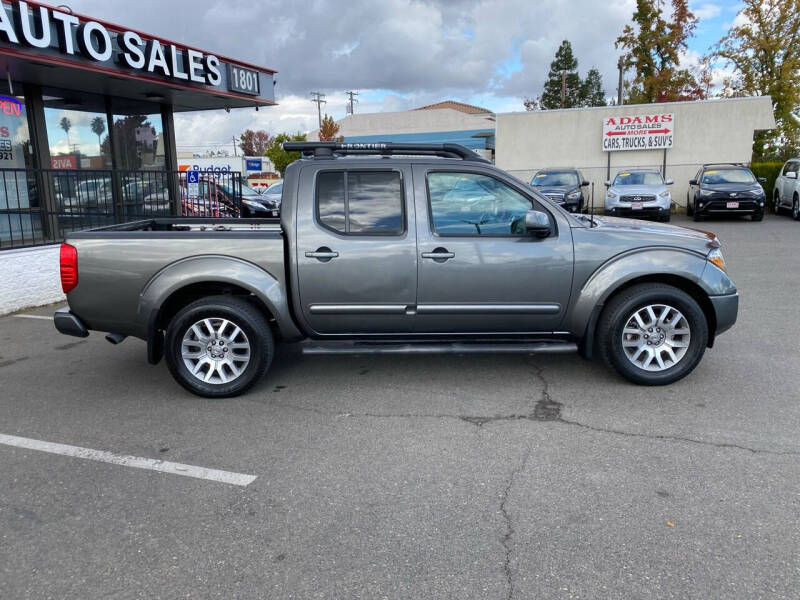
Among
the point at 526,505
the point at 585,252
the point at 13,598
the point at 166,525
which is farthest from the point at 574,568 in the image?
the point at 585,252

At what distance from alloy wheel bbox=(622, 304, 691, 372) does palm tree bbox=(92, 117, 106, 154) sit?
36.1ft

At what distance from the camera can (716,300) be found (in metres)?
4.86

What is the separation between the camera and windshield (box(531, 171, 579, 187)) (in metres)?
19.3

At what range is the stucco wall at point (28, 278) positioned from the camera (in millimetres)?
8164

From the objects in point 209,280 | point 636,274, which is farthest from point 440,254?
point 209,280

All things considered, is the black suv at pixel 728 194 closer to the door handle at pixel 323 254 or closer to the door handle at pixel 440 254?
the door handle at pixel 440 254

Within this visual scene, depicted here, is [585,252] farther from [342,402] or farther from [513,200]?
[342,402]

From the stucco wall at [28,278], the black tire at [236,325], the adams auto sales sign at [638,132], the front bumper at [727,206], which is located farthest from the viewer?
the adams auto sales sign at [638,132]

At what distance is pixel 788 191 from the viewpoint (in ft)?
61.9

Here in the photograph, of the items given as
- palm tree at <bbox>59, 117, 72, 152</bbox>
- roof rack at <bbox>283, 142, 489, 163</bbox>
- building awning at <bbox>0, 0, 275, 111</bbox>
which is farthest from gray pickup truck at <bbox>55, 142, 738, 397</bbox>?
palm tree at <bbox>59, 117, 72, 152</bbox>

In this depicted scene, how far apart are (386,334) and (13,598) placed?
3.01m

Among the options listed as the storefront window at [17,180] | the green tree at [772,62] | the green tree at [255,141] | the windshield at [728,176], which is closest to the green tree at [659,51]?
the green tree at [772,62]

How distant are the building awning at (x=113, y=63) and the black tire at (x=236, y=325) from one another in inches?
226

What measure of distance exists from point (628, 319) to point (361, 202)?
2.28 metres
